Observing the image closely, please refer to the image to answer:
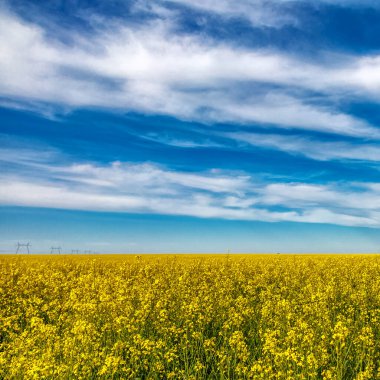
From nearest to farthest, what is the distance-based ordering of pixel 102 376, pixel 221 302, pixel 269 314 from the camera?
1. pixel 102 376
2. pixel 269 314
3. pixel 221 302

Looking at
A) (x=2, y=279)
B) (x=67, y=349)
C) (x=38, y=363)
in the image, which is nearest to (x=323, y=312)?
(x=67, y=349)

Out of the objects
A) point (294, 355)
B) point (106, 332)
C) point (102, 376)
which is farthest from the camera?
point (106, 332)

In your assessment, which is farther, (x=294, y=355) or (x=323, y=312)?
(x=323, y=312)

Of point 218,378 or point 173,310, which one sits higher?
point 173,310

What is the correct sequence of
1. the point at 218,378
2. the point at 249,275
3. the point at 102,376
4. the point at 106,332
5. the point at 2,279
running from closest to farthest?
the point at 102,376, the point at 218,378, the point at 106,332, the point at 2,279, the point at 249,275

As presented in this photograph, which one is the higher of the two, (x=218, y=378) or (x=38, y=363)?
(x=38, y=363)

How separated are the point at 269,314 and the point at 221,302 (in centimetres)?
163

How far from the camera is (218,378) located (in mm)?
8539

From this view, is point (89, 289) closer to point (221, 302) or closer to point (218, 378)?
point (221, 302)

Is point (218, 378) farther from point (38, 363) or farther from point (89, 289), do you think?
point (89, 289)

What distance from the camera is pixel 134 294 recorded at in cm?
1270

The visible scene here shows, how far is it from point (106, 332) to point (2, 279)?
10369 mm

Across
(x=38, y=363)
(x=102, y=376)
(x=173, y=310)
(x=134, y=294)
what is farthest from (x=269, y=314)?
(x=38, y=363)

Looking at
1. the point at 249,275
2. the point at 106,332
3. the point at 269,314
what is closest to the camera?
the point at 106,332
